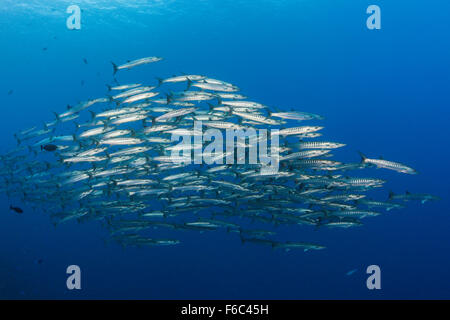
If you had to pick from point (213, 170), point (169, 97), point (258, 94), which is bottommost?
point (213, 170)

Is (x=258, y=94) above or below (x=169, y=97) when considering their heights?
above

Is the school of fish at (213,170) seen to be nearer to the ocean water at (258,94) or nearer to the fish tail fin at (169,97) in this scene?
the fish tail fin at (169,97)

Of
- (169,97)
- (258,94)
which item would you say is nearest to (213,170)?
(169,97)

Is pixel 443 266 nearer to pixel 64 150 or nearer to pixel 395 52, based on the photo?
pixel 395 52

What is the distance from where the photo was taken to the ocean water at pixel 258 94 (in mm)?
25531

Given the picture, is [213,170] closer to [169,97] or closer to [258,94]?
[169,97]

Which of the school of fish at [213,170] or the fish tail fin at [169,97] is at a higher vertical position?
the fish tail fin at [169,97]

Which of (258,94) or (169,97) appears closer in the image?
(169,97)

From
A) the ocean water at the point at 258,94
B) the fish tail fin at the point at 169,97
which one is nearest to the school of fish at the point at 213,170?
the fish tail fin at the point at 169,97

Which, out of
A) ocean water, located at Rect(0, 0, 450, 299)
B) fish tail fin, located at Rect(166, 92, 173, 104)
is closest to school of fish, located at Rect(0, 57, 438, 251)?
fish tail fin, located at Rect(166, 92, 173, 104)

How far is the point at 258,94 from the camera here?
43.1 m

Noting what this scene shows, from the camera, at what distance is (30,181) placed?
32.5 feet

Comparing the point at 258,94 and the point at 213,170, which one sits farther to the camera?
the point at 258,94
